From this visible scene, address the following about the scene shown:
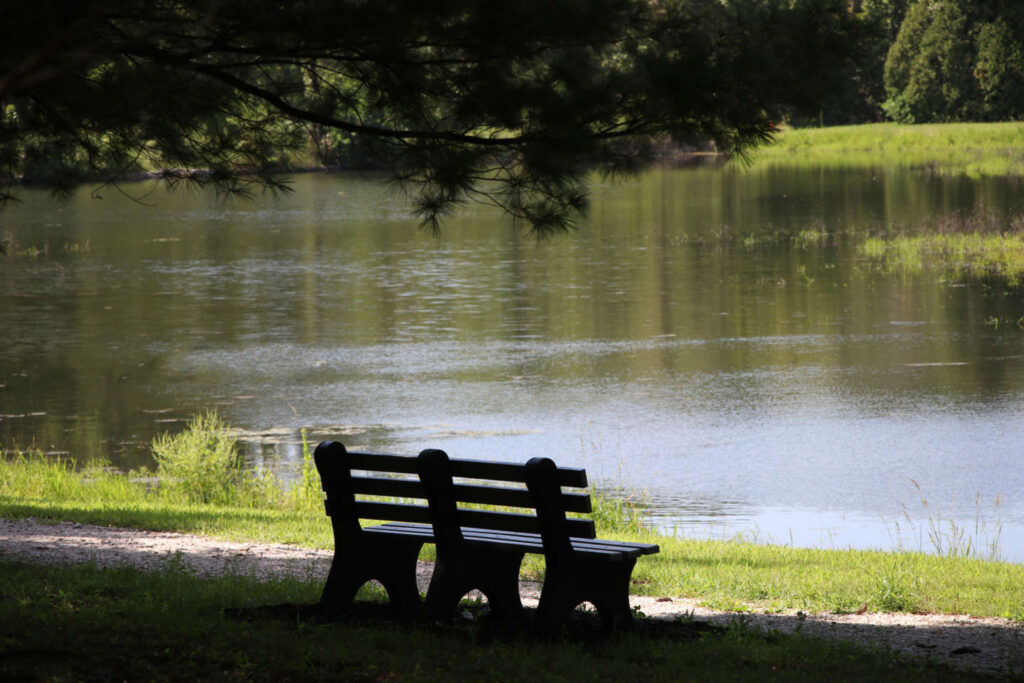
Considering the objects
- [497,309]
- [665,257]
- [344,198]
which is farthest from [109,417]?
[344,198]

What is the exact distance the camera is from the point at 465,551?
18.0ft

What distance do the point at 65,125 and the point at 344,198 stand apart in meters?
50.5

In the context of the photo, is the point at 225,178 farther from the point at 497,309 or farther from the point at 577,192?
the point at 497,309

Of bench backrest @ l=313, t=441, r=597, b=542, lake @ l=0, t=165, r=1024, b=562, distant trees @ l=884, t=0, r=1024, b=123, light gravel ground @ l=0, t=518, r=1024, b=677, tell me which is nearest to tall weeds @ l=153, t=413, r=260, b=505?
lake @ l=0, t=165, r=1024, b=562

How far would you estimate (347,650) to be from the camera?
16.4 ft

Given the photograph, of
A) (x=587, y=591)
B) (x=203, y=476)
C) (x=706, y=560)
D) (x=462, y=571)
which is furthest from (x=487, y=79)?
(x=203, y=476)

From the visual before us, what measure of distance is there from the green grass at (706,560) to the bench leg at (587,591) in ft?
4.64

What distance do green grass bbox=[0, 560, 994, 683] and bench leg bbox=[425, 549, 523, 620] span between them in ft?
0.37

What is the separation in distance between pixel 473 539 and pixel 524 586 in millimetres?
1773

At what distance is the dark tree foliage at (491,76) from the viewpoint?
5.74m

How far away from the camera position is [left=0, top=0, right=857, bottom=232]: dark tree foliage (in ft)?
18.8

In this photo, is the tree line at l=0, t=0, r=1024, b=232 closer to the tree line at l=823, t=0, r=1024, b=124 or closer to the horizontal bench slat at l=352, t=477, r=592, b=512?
the horizontal bench slat at l=352, t=477, r=592, b=512

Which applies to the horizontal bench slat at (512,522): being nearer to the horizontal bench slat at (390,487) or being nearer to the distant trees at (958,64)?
the horizontal bench slat at (390,487)

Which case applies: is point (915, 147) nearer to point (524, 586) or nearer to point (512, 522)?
point (524, 586)
